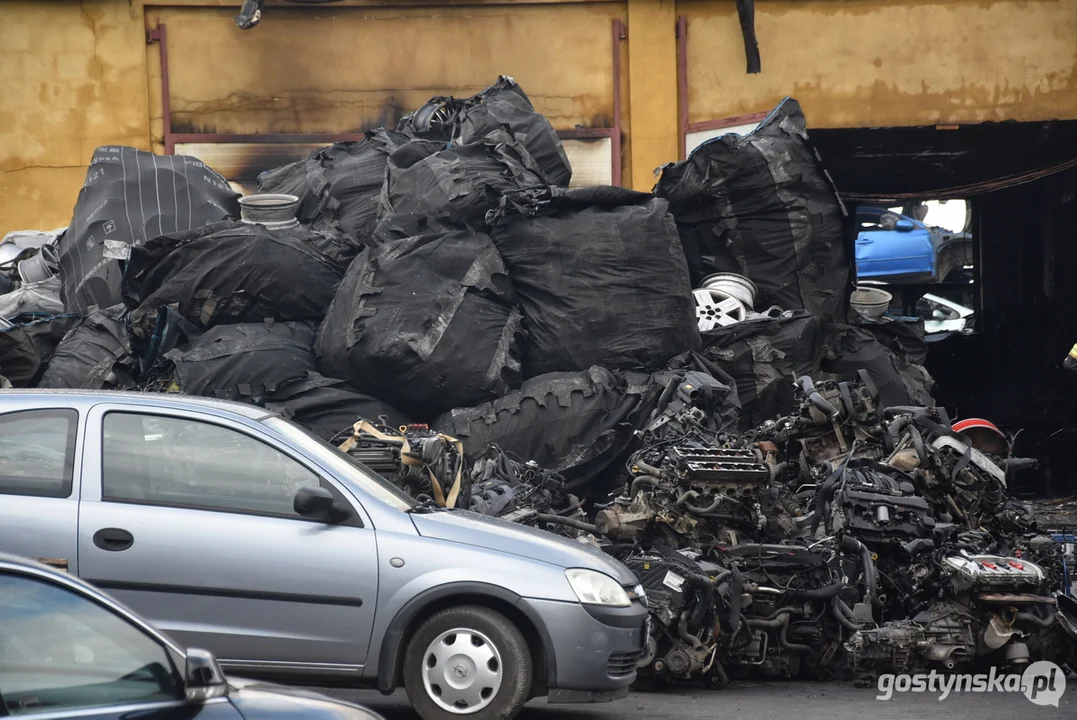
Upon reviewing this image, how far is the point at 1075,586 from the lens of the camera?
7.24 m

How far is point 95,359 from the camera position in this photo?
9.02 m

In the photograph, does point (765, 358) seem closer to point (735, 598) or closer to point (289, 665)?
point (735, 598)

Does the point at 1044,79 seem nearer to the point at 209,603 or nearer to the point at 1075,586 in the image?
the point at 1075,586

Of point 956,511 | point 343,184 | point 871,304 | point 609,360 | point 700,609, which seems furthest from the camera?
point 871,304

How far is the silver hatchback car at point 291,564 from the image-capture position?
4949 millimetres

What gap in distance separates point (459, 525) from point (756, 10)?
387 inches

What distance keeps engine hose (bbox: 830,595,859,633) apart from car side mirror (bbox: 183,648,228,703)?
3894mm

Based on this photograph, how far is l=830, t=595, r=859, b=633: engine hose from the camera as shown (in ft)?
21.0

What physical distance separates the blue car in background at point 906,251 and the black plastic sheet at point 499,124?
1012cm

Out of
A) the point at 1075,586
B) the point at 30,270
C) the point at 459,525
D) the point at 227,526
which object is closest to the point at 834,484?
the point at 1075,586

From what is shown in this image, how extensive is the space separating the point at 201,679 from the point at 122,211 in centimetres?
805

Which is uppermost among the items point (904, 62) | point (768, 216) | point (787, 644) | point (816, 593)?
point (904, 62)

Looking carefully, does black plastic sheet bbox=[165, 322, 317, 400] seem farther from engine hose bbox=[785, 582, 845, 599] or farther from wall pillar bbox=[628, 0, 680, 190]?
wall pillar bbox=[628, 0, 680, 190]

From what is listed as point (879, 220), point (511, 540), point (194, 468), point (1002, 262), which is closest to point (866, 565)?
point (511, 540)
